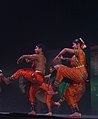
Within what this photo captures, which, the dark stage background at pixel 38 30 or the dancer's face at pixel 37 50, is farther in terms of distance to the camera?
the dancer's face at pixel 37 50

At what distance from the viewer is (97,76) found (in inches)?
87.9

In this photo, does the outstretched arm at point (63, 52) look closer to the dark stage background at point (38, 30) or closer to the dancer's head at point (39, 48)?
the dark stage background at point (38, 30)

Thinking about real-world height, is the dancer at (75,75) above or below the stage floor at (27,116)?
above

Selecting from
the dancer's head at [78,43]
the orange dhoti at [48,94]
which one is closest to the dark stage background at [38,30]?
the dancer's head at [78,43]

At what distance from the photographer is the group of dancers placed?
7.50ft

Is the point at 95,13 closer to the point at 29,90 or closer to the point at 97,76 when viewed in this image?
the point at 97,76

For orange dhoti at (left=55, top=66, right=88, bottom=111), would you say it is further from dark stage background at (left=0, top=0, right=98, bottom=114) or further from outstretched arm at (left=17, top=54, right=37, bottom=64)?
outstretched arm at (left=17, top=54, right=37, bottom=64)

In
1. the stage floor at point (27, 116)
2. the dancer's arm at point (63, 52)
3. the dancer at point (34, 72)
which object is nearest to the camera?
the stage floor at point (27, 116)

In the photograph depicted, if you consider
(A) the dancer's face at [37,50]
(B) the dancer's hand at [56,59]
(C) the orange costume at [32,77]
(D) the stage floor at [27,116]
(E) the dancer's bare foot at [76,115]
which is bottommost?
(D) the stage floor at [27,116]

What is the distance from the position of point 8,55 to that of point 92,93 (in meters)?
0.99

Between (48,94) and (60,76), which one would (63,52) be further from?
(48,94)

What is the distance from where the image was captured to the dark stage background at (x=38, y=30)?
2.32m

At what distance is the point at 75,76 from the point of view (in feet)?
7.57

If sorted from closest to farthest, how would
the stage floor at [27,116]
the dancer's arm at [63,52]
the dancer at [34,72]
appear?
the stage floor at [27,116] → the dancer's arm at [63,52] → the dancer at [34,72]
